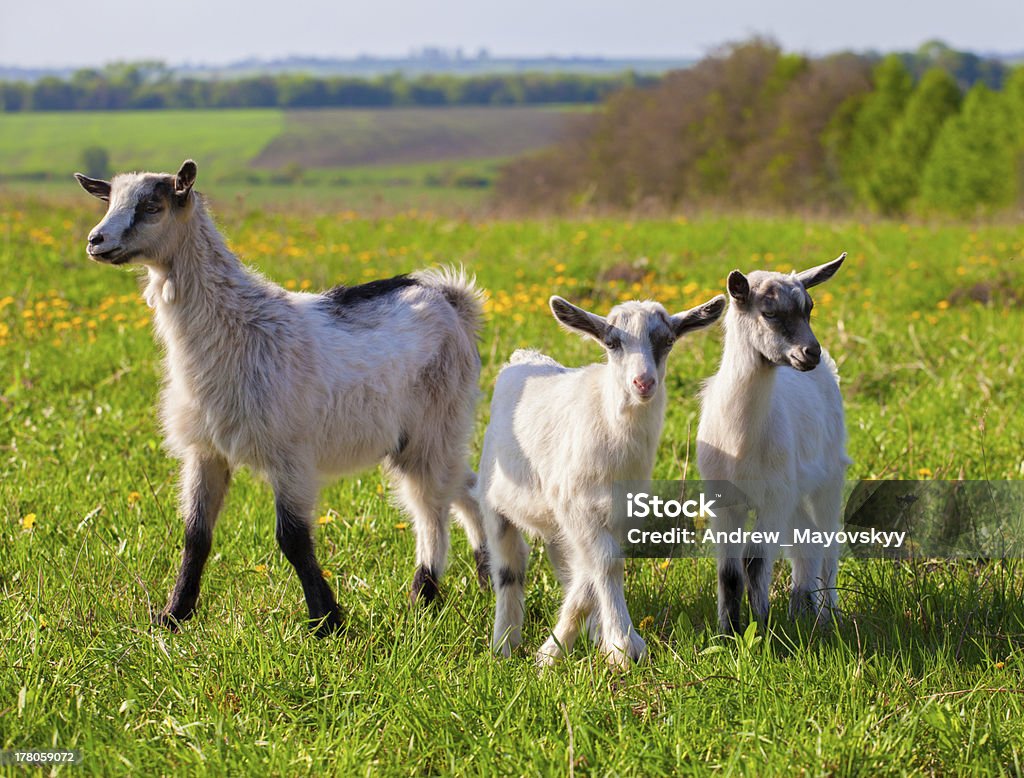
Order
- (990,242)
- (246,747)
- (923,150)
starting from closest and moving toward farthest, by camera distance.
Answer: (246,747)
(990,242)
(923,150)

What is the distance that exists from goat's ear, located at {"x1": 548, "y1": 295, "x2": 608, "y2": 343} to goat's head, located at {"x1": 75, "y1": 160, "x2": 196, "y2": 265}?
62.9 inches

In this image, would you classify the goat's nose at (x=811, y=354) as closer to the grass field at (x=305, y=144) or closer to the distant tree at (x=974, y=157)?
the distant tree at (x=974, y=157)

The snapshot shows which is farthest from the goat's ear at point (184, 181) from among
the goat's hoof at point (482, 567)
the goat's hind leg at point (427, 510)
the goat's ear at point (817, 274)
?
the goat's ear at point (817, 274)

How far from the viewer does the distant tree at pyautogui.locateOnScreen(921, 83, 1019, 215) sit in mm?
36156

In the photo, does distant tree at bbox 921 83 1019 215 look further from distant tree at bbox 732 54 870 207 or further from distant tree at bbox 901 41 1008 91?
distant tree at bbox 901 41 1008 91

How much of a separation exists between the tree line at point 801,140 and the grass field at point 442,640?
27.1 m

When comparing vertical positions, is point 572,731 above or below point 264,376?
below

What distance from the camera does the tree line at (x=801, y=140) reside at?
122 ft

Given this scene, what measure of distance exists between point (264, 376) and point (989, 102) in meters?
37.8

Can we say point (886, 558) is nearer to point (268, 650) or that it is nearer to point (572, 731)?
point (572, 731)

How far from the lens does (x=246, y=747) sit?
3.41 m

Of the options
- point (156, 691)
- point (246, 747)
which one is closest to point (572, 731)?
point (246, 747)

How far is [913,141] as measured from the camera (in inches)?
1587

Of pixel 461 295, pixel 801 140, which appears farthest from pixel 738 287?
pixel 801 140
